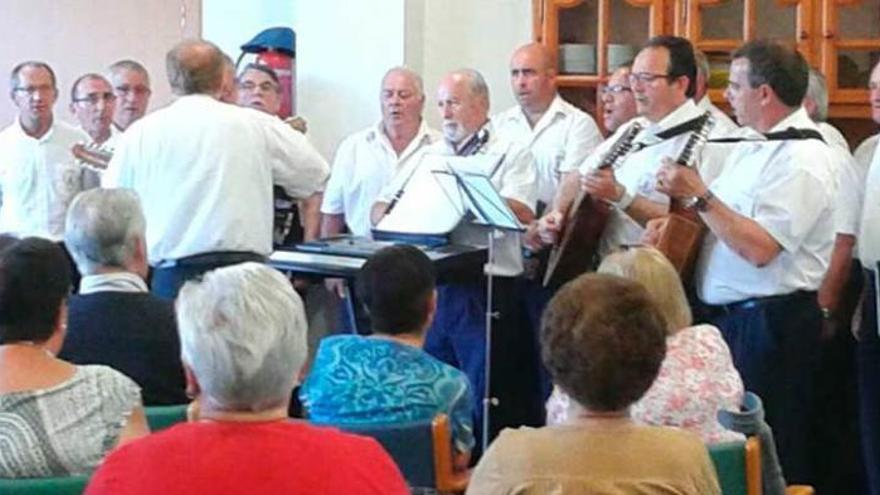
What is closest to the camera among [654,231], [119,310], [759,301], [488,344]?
[119,310]

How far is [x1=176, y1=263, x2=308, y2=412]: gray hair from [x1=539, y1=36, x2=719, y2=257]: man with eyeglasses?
244 cm

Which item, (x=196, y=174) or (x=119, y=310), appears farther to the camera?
(x=196, y=174)

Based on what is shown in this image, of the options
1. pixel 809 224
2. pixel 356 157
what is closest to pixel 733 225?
pixel 809 224

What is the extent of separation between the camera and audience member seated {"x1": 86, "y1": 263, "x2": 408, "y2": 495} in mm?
1774

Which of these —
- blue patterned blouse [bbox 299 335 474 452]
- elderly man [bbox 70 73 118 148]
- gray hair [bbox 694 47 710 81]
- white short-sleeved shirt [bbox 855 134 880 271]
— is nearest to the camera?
blue patterned blouse [bbox 299 335 474 452]

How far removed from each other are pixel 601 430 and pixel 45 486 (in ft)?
2.66

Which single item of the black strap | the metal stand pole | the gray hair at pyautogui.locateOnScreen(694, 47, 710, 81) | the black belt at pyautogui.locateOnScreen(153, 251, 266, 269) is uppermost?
the gray hair at pyautogui.locateOnScreen(694, 47, 710, 81)

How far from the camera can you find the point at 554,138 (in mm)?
5262

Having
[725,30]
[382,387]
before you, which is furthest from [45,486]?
[725,30]

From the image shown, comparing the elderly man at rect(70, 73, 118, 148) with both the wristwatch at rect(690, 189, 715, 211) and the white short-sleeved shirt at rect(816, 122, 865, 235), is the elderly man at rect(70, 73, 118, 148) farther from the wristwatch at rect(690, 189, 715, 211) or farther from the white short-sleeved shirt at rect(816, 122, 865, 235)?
the white short-sleeved shirt at rect(816, 122, 865, 235)

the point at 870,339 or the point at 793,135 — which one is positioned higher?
the point at 793,135

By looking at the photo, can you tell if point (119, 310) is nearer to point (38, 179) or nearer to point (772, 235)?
point (772, 235)

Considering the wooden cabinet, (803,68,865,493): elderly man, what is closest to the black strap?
(803,68,865,493): elderly man

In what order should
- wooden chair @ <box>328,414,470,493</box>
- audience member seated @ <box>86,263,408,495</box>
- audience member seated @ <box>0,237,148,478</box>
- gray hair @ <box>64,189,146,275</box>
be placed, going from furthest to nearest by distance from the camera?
gray hair @ <box>64,189,146,275</box> → wooden chair @ <box>328,414,470,493</box> → audience member seated @ <box>0,237,148,478</box> → audience member seated @ <box>86,263,408,495</box>
